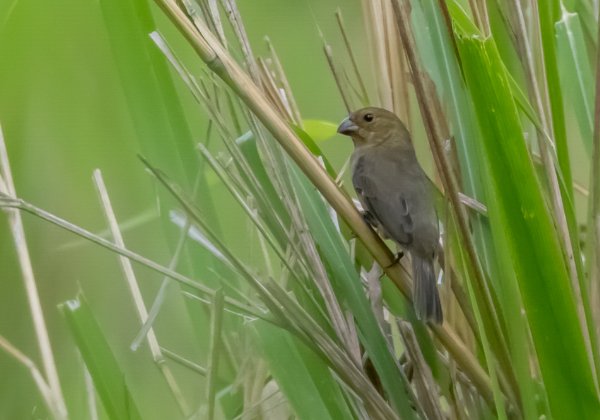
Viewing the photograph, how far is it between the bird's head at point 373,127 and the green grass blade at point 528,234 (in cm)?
40

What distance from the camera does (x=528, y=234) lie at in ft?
2.40

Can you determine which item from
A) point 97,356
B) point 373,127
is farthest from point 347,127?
point 97,356

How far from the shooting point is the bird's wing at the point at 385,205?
4.10ft

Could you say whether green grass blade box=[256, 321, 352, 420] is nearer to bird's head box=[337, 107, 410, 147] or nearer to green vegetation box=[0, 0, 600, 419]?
green vegetation box=[0, 0, 600, 419]

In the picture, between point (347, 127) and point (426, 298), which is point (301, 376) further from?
point (347, 127)

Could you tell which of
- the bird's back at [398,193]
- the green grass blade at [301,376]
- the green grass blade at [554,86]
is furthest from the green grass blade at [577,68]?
the green grass blade at [301,376]

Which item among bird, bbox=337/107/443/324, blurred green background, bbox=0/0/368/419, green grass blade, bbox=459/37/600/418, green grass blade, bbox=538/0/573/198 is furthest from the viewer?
blurred green background, bbox=0/0/368/419

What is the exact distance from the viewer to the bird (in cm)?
119

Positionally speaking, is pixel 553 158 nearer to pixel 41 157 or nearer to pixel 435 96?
pixel 435 96

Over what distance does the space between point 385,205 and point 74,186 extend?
1.90ft

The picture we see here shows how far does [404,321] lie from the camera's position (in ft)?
2.99

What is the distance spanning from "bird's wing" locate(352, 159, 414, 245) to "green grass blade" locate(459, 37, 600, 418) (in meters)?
0.48

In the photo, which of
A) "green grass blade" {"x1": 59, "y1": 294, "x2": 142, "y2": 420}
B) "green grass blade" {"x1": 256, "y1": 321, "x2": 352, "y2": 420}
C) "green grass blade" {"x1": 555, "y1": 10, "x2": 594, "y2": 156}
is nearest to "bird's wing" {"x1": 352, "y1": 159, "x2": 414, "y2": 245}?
"green grass blade" {"x1": 555, "y1": 10, "x2": 594, "y2": 156}

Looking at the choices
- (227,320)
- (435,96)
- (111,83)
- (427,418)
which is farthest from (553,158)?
(111,83)
